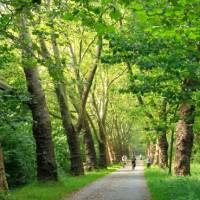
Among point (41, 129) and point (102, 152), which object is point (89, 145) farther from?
point (41, 129)

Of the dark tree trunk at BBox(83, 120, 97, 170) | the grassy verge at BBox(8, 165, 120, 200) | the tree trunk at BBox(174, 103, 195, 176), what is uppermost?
the dark tree trunk at BBox(83, 120, 97, 170)

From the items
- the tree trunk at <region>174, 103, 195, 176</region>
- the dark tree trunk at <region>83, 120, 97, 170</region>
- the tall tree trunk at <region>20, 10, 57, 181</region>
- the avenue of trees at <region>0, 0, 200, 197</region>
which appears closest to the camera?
the avenue of trees at <region>0, 0, 200, 197</region>

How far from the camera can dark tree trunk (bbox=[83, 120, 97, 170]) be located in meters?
37.7

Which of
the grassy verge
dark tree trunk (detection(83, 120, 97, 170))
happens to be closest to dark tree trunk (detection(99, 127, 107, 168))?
dark tree trunk (detection(83, 120, 97, 170))

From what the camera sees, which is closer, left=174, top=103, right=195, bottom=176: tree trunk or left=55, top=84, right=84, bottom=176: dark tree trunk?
left=174, top=103, right=195, bottom=176: tree trunk

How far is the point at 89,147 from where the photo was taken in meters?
38.8

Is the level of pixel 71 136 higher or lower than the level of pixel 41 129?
higher

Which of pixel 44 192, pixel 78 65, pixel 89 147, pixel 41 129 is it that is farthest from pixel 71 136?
pixel 44 192

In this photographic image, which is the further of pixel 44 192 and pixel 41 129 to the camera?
pixel 41 129

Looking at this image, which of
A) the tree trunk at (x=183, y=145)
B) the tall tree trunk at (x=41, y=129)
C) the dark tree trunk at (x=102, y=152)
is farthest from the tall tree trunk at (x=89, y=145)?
the tall tree trunk at (x=41, y=129)

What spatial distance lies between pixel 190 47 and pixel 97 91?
3502 cm

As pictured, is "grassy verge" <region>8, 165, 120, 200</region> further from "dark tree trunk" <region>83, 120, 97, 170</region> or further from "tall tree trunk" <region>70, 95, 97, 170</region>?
"dark tree trunk" <region>83, 120, 97, 170</region>

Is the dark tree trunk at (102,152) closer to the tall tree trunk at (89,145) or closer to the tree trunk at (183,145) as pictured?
the tall tree trunk at (89,145)

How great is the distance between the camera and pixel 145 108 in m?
32.0
